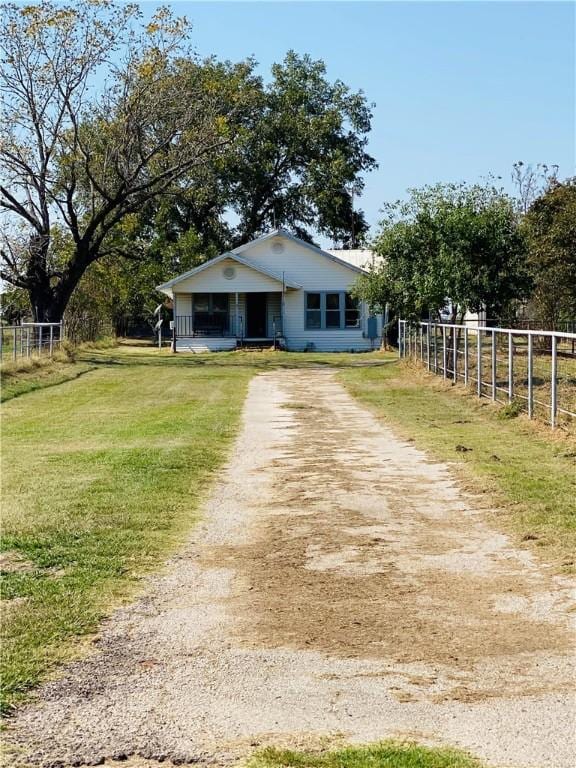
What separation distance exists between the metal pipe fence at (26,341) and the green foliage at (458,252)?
10488mm

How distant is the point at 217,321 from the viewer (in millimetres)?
47719

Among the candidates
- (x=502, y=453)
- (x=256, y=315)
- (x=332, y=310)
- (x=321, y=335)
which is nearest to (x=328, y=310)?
(x=332, y=310)

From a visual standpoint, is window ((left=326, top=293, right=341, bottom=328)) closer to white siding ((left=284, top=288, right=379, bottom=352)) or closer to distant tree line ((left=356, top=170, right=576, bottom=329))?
white siding ((left=284, top=288, right=379, bottom=352))

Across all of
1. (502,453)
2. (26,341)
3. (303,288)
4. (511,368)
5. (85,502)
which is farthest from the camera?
(303,288)

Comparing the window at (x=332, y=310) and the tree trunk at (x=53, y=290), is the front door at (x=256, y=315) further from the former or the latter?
the tree trunk at (x=53, y=290)

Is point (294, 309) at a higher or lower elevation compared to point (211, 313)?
higher

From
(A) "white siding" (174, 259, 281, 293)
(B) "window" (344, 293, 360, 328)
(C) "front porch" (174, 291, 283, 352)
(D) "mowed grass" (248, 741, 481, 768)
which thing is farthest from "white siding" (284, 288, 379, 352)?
(D) "mowed grass" (248, 741, 481, 768)

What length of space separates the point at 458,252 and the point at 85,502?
58.1 feet

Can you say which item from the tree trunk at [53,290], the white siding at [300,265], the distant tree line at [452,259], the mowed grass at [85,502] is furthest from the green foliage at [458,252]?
the white siding at [300,265]

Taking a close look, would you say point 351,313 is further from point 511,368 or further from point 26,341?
point 511,368

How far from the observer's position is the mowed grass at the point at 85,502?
6.08m

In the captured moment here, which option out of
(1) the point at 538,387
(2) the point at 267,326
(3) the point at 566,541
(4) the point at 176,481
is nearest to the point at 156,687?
(3) the point at 566,541

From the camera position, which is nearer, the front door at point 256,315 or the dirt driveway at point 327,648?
the dirt driveway at point 327,648

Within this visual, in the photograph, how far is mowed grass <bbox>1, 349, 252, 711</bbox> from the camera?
6.08 m
